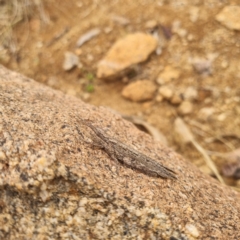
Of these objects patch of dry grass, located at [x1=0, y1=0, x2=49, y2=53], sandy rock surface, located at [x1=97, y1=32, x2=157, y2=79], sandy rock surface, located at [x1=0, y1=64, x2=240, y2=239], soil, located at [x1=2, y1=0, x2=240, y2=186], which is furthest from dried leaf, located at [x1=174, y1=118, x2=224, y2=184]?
patch of dry grass, located at [x1=0, y1=0, x2=49, y2=53]

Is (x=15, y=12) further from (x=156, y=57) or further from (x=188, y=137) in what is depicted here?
(x=188, y=137)

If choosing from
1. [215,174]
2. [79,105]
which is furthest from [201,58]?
[79,105]

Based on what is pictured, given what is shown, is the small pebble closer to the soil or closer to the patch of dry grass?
the soil

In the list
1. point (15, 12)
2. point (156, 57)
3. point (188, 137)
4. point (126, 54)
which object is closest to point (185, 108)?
point (188, 137)

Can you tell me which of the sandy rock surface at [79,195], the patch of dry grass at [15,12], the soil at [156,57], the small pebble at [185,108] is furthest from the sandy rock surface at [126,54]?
the sandy rock surface at [79,195]

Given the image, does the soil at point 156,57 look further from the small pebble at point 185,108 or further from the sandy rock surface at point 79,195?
the sandy rock surface at point 79,195

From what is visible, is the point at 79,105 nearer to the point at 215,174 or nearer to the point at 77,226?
the point at 77,226
